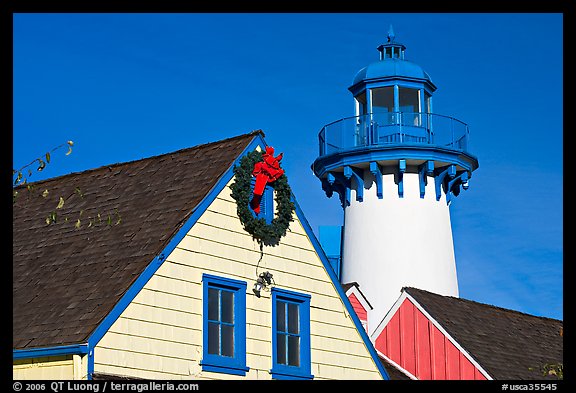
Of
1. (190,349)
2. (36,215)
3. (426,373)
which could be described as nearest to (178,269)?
(190,349)

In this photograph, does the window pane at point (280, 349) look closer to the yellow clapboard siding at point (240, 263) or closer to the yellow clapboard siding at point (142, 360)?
the yellow clapboard siding at point (240, 263)

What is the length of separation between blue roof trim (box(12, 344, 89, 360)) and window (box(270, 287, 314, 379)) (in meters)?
4.37

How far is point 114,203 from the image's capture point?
2019cm

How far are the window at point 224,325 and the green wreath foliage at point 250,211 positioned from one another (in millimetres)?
1002

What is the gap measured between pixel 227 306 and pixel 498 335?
1094 cm

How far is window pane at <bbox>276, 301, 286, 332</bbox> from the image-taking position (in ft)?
66.0

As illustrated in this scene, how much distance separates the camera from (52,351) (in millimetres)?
16297

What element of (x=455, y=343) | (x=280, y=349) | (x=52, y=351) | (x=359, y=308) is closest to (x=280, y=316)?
(x=280, y=349)

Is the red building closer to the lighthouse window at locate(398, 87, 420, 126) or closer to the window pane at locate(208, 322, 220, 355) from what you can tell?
the window pane at locate(208, 322, 220, 355)

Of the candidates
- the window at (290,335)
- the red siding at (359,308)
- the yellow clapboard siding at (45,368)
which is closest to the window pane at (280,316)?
the window at (290,335)

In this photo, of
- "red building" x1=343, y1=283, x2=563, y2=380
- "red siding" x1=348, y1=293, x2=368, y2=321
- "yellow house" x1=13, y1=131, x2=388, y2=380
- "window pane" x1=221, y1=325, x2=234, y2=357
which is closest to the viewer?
"yellow house" x1=13, y1=131, x2=388, y2=380

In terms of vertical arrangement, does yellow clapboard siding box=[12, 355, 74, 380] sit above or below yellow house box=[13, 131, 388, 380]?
below

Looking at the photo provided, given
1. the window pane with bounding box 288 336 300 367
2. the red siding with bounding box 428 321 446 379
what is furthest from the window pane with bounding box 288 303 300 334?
the red siding with bounding box 428 321 446 379

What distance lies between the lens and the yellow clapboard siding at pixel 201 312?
1727 cm
